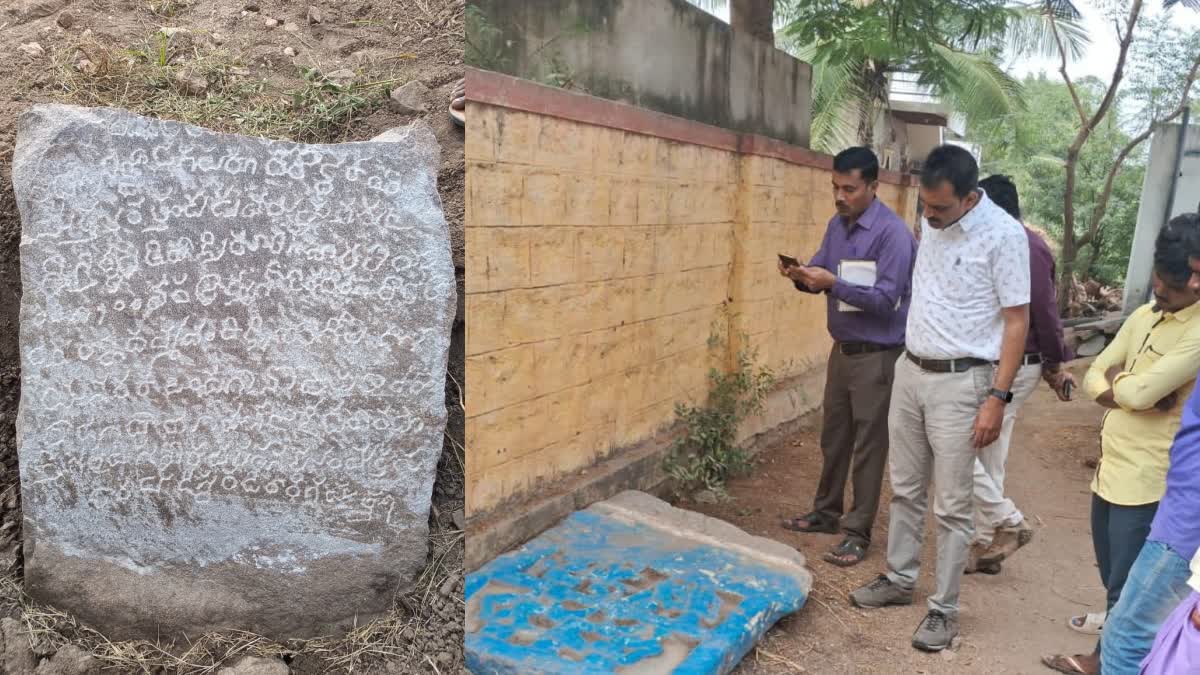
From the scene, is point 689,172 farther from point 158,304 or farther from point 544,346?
point 158,304

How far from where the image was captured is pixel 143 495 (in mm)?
2088

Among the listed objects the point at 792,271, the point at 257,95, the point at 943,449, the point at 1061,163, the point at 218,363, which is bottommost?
the point at 943,449

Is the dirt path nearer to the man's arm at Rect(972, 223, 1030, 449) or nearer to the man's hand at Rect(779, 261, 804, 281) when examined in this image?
the man's arm at Rect(972, 223, 1030, 449)

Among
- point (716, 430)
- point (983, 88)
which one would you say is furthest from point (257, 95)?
point (983, 88)

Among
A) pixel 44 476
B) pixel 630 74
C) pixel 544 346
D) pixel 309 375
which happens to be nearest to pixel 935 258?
pixel 544 346

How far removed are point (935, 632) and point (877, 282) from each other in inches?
53.8

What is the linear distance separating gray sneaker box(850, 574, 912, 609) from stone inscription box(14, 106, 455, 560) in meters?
1.81

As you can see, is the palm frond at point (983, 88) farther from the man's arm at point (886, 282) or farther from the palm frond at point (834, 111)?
the man's arm at point (886, 282)

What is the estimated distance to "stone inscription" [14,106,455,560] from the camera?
2006 mm

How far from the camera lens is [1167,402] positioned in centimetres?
230

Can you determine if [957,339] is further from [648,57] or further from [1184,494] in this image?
[648,57]

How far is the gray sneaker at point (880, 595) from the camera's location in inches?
124

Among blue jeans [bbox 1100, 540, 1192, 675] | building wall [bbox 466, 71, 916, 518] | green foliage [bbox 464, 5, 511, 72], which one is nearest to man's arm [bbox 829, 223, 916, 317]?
building wall [bbox 466, 71, 916, 518]

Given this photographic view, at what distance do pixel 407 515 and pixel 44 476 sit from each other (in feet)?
2.71
